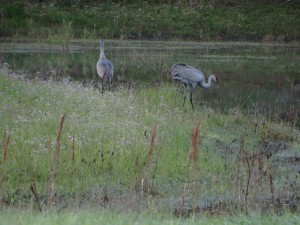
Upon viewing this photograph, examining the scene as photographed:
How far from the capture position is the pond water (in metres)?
18.4

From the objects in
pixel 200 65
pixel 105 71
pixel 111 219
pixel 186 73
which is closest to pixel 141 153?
pixel 111 219

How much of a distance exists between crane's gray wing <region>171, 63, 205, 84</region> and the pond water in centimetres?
40

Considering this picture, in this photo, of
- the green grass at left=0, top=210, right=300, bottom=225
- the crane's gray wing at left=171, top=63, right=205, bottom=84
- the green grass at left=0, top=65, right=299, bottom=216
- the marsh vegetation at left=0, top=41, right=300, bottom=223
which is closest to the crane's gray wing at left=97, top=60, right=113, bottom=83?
the marsh vegetation at left=0, top=41, right=300, bottom=223

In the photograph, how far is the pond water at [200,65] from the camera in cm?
1841

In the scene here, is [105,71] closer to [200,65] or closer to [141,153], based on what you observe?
[141,153]

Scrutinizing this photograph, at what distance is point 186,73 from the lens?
17.2 meters

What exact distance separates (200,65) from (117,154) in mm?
13884

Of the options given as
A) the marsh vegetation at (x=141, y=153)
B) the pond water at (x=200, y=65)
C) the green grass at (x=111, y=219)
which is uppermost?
the green grass at (x=111, y=219)

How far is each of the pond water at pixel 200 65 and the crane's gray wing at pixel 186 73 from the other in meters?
0.40

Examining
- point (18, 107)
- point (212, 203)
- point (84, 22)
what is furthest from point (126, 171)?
point (84, 22)

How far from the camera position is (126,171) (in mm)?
9609

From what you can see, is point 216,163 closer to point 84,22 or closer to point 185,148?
point 185,148

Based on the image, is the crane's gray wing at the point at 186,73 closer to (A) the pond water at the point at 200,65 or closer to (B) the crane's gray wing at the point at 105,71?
(A) the pond water at the point at 200,65

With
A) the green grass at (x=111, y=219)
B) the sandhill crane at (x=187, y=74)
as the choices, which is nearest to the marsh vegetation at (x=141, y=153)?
the sandhill crane at (x=187, y=74)
